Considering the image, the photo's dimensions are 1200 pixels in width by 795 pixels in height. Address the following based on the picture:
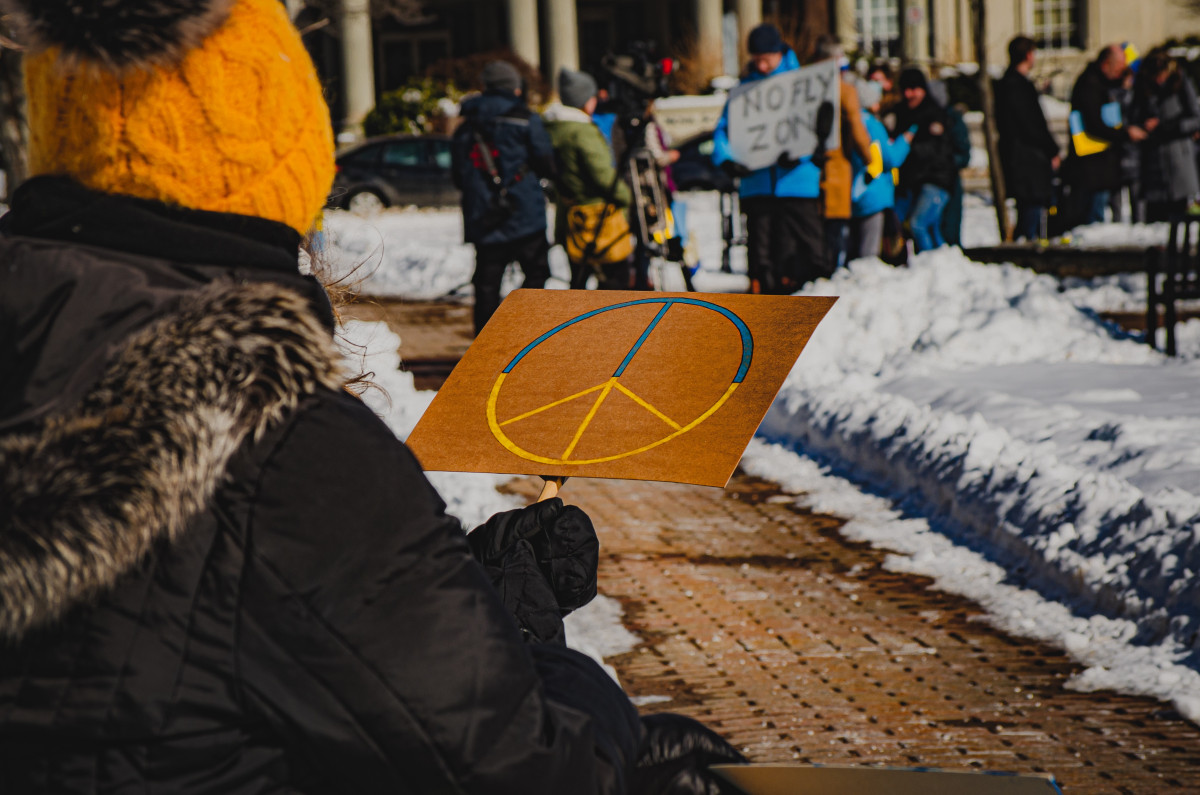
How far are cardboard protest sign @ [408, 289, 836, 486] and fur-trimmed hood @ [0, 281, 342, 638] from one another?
2.33 feet

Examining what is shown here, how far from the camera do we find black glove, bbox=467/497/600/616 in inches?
77.2

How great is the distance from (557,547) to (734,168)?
290 inches

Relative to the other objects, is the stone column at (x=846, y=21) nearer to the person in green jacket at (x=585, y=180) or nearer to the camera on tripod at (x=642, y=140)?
the camera on tripod at (x=642, y=140)

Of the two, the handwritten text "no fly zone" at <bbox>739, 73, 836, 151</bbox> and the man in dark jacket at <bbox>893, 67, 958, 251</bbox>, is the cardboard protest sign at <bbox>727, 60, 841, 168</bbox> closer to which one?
the handwritten text "no fly zone" at <bbox>739, 73, 836, 151</bbox>

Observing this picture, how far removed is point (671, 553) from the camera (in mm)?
5398

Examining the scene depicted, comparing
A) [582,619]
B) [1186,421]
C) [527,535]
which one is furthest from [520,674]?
[1186,421]

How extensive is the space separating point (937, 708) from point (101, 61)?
10.1ft

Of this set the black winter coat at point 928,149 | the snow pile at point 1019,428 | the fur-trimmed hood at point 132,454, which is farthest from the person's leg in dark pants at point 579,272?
the fur-trimmed hood at point 132,454

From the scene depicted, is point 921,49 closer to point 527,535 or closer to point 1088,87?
point 1088,87

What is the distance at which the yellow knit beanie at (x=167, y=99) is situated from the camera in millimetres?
1360

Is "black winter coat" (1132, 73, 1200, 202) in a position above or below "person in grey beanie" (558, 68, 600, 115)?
below

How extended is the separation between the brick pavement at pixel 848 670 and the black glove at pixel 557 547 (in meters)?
1.74

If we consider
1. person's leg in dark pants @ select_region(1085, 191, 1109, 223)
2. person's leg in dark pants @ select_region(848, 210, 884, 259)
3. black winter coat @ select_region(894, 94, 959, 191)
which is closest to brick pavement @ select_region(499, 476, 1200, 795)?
person's leg in dark pants @ select_region(848, 210, 884, 259)

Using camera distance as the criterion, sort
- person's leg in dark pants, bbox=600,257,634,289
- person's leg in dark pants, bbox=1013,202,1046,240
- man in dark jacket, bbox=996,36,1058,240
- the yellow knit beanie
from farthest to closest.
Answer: person's leg in dark pants, bbox=1013,202,1046,240, man in dark jacket, bbox=996,36,1058,240, person's leg in dark pants, bbox=600,257,634,289, the yellow knit beanie
